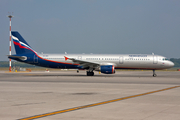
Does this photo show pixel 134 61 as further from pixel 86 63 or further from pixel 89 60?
pixel 86 63

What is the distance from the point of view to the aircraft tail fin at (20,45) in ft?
137

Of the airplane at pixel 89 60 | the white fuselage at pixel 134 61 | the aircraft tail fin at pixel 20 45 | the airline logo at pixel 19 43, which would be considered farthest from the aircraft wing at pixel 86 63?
the airline logo at pixel 19 43

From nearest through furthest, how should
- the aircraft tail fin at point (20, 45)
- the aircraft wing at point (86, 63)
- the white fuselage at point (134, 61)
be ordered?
1. the aircraft wing at point (86, 63)
2. the white fuselage at point (134, 61)
3. the aircraft tail fin at point (20, 45)

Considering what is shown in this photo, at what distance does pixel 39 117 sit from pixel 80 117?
4.69 feet

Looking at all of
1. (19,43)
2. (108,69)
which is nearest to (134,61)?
(108,69)

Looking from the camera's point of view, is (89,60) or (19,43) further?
(19,43)

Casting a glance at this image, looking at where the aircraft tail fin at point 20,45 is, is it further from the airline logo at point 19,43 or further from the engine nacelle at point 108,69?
the engine nacelle at point 108,69

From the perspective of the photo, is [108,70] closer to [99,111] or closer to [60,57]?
[60,57]

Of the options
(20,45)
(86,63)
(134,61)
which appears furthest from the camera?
(20,45)

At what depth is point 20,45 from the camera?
4191 cm

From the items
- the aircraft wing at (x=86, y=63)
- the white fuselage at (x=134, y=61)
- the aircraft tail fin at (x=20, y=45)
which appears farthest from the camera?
the aircraft tail fin at (x=20, y=45)

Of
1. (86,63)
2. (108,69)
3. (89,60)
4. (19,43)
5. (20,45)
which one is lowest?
(108,69)

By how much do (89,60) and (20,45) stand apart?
12.7m

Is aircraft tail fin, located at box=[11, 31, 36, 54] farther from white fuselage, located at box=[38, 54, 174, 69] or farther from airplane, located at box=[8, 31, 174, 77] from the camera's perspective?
white fuselage, located at box=[38, 54, 174, 69]
